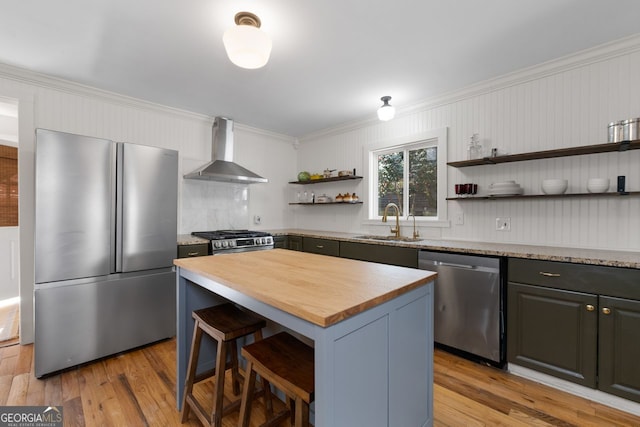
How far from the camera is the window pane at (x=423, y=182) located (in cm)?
325

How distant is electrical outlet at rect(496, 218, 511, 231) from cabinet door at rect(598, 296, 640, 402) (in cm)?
94

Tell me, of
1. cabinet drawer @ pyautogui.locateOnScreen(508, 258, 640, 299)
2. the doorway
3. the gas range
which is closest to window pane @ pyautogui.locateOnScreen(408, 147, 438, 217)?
cabinet drawer @ pyautogui.locateOnScreen(508, 258, 640, 299)

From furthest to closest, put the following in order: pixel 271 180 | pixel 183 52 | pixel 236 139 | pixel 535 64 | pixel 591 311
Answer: pixel 271 180 < pixel 236 139 < pixel 535 64 < pixel 183 52 < pixel 591 311

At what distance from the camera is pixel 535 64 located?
2.43 meters

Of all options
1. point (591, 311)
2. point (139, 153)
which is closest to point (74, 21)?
point (139, 153)

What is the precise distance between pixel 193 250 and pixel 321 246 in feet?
4.86

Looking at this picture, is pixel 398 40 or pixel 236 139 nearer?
pixel 398 40

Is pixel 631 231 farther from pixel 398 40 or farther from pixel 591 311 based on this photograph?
pixel 398 40

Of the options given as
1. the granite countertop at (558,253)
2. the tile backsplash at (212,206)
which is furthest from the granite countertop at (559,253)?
the tile backsplash at (212,206)

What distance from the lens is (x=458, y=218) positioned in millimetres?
2975

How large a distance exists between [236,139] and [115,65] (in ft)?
5.92

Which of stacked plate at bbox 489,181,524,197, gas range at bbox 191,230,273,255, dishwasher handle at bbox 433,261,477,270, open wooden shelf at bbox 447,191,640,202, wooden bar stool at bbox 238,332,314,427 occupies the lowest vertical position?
wooden bar stool at bbox 238,332,314,427

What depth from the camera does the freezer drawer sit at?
2.13 meters

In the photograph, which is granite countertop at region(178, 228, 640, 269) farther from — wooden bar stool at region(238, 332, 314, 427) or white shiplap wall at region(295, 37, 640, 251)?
wooden bar stool at region(238, 332, 314, 427)
